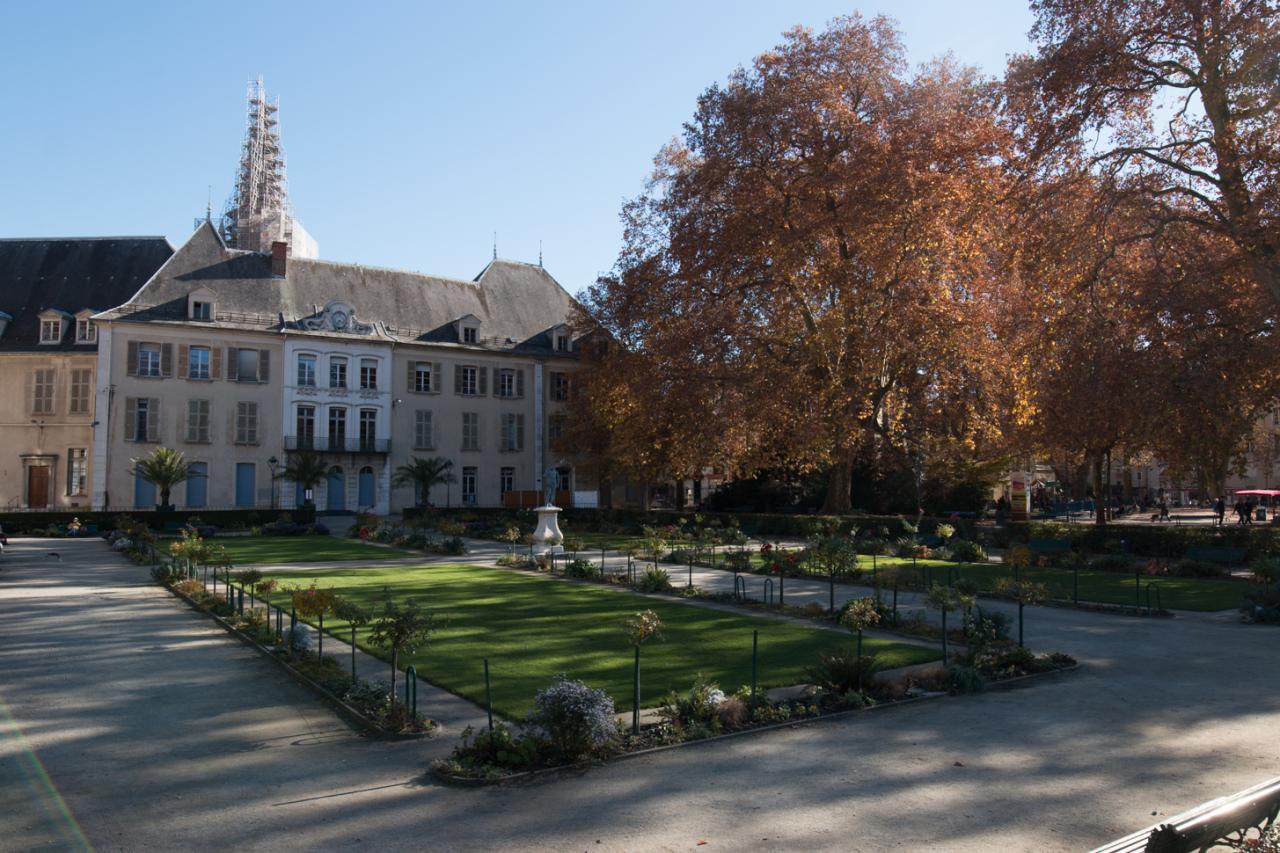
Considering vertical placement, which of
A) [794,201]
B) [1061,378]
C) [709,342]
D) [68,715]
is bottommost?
[68,715]

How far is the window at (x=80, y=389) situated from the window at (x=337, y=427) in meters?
11.1

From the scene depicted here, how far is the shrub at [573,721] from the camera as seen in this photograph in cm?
692

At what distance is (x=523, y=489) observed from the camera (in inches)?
2073

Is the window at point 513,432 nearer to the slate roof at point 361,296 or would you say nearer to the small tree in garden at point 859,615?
the slate roof at point 361,296

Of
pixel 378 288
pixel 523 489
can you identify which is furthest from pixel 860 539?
pixel 378 288

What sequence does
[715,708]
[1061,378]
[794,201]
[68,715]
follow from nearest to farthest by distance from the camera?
[715,708]
[68,715]
[1061,378]
[794,201]

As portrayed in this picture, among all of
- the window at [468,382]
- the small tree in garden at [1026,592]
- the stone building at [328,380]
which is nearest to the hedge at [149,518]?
the stone building at [328,380]

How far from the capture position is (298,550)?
90.3ft

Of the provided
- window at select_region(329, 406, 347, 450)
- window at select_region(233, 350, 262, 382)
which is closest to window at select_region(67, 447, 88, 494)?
window at select_region(233, 350, 262, 382)

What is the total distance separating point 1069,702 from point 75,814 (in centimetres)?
854

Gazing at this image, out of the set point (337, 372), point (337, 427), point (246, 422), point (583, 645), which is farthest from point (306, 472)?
point (583, 645)

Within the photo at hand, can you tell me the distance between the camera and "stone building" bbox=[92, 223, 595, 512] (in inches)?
1715

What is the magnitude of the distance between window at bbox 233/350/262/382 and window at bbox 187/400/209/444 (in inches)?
83.3

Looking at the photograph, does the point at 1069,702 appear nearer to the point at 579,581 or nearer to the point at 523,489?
the point at 579,581
